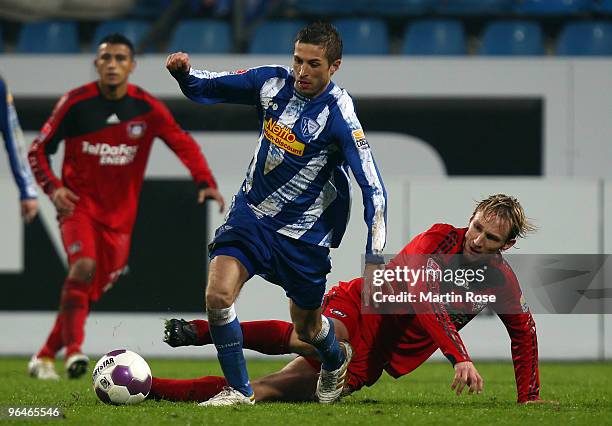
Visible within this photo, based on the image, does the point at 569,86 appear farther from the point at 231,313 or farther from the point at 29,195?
the point at 231,313

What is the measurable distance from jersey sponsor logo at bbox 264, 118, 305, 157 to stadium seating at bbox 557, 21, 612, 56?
683 cm

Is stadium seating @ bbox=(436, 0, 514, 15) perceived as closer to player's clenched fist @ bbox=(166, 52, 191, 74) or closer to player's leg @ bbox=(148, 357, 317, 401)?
player's leg @ bbox=(148, 357, 317, 401)

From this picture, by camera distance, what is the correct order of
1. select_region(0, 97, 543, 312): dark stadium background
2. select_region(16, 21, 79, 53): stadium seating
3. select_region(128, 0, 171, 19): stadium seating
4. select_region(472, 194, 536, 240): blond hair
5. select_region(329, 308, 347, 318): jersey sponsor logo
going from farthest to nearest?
select_region(128, 0, 171, 19): stadium seating
select_region(16, 21, 79, 53): stadium seating
select_region(0, 97, 543, 312): dark stadium background
select_region(329, 308, 347, 318): jersey sponsor logo
select_region(472, 194, 536, 240): blond hair

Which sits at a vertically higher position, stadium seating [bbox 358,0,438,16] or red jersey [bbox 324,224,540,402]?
stadium seating [bbox 358,0,438,16]

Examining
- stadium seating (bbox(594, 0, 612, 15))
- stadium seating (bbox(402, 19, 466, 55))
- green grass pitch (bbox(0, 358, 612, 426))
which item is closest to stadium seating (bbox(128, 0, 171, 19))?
stadium seating (bbox(402, 19, 466, 55))

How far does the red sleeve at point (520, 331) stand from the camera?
545 centimetres

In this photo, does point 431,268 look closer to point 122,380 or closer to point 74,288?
point 122,380

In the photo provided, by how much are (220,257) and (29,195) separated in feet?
9.60

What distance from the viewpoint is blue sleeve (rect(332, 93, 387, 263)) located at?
17.3 feet

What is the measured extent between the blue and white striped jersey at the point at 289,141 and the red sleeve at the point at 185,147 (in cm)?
261

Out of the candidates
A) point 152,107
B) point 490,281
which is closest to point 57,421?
point 490,281

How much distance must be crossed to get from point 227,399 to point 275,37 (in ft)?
22.8

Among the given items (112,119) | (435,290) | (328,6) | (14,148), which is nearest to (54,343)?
(14,148)

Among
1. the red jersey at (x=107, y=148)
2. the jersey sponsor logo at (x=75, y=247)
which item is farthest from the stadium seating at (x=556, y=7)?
the jersey sponsor logo at (x=75, y=247)
